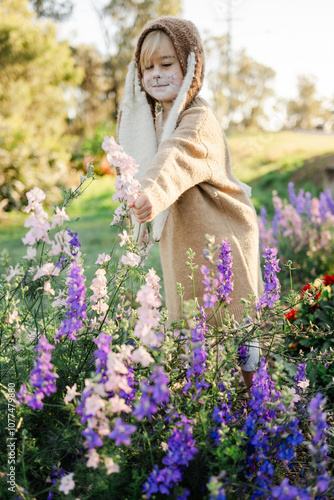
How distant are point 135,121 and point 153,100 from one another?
16 cm

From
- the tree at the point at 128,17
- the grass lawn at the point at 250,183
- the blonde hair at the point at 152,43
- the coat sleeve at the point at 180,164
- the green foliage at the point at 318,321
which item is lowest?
the grass lawn at the point at 250,183

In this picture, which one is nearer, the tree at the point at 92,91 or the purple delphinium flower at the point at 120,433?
the purple delphinium flower at the point at 120,433

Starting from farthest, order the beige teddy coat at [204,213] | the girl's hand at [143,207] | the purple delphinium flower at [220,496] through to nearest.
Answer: the beige teddy coat at [204,213], the girl's hand at [143,207], the purple delphinium flower at [220,496]

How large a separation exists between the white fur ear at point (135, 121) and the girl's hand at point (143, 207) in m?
0.73

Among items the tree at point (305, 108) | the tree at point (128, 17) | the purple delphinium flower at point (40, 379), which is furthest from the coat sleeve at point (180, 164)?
the tree at point (305, 108)

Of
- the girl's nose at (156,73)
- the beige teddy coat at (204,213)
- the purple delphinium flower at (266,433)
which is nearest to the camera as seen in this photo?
the purple delphinium flower at (266,433)

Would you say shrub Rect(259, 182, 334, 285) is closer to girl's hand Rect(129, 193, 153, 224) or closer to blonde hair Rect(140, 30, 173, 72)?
blonde hair Rect(140, 30, 173, 72)

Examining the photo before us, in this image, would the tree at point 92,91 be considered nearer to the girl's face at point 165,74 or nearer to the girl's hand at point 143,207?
the girl's face at point 165,74

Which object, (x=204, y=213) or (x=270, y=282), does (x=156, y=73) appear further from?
(x=270, y=282)

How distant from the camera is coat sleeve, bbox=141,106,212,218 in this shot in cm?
153

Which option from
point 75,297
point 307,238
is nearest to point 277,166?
point 307,238

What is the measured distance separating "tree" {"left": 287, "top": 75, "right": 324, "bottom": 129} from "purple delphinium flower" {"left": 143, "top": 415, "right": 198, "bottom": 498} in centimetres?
4814

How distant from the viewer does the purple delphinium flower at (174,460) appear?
1.13 m

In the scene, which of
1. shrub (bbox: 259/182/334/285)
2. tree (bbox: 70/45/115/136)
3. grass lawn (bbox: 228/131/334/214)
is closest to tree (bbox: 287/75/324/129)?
tree (bbox: 70/45/115/136)
